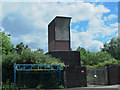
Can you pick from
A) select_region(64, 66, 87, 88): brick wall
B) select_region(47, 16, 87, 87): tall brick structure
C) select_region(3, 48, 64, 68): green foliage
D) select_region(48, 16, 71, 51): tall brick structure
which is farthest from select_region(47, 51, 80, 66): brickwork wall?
select_region(64, 66, 87, 88): brick wall

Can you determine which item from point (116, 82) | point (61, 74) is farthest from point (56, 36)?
point (116, 82)

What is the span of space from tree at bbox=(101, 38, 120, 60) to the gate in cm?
3507

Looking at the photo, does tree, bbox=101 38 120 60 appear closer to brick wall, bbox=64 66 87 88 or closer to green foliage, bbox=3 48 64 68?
brick wall, bbox=64 66 87 88

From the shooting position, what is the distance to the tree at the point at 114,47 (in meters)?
53.9

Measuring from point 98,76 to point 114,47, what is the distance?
3890 cm

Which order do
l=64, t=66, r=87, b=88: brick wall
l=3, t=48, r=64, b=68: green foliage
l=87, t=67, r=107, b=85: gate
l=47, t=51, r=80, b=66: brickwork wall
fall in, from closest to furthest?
l=64, t=66, r=87, b=88: brick wall → l=3, t=48, r=64, b=68: green foliage → l=87, t=67, r=107, b=85: gate → l=47, t=51, r=80, b=66: brickwork wall

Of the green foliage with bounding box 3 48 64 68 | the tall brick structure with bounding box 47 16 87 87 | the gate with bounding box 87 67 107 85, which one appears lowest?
the gate with bounding box 87 67 107 85

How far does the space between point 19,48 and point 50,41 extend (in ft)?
99.7

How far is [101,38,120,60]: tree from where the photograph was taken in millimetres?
53862

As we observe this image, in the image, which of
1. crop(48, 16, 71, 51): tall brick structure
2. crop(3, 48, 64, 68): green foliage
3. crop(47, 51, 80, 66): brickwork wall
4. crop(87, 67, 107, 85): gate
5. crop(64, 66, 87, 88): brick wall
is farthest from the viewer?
crop(48, 16, 71, 51): tall brick structure

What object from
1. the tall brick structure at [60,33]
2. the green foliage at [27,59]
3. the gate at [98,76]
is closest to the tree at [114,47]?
the tall brick structure at [60,33]

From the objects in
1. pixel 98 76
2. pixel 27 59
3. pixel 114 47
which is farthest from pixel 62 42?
pixel 114 47

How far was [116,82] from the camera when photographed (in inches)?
754

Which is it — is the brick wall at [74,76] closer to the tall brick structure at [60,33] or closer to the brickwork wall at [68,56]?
the brickwork wall at [68,56]
